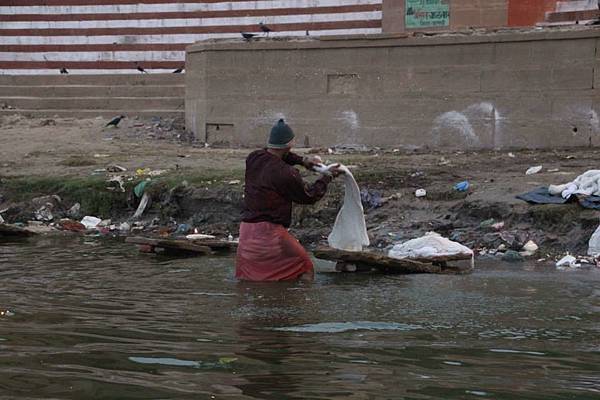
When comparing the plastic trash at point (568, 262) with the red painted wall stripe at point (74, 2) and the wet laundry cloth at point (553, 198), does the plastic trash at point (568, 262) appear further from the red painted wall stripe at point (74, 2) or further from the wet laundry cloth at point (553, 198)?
the red painted wall stripe at point (74, 2)

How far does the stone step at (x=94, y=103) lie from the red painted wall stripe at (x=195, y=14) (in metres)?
3.09

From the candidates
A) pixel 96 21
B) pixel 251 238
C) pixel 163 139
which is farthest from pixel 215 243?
pixel 96 21

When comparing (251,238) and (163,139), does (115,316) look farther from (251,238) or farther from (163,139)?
(163,139)

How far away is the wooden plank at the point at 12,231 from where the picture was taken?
11.5m

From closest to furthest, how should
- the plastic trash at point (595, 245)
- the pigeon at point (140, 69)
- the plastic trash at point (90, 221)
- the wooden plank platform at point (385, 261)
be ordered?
the wooden plank platform at point (385, 261) < the plastic trash at point (595, 245) < the plastic trash at point (90, 221) < the pigeon at point (140, 69)

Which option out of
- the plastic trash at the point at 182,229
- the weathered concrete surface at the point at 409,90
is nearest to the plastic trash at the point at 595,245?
the weathered concrete surface at the point at 409,90

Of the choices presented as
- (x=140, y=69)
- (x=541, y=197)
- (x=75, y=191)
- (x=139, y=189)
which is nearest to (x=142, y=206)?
(x=139, y=189)

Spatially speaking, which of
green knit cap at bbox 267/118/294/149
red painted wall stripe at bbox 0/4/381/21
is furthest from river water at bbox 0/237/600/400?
red painted wall stripe at bbox 0/4/381/21

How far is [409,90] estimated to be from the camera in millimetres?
15312

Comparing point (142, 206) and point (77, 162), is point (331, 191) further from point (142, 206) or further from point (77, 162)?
point (77, 162)

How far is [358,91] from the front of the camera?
51.7ft

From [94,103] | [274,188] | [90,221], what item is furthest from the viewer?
[94,103]

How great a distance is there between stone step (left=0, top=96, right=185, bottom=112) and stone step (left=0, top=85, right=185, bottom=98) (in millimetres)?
221

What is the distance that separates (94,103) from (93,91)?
57 cm
